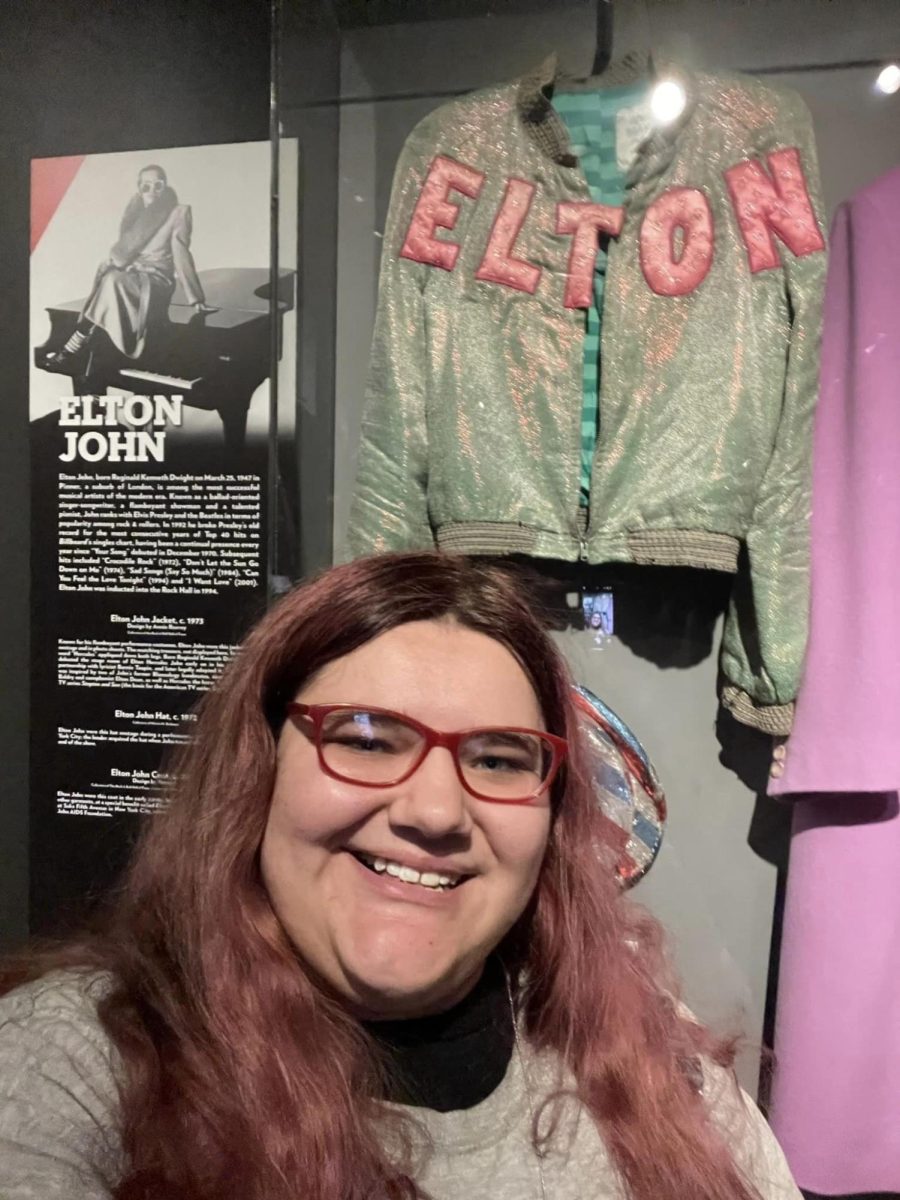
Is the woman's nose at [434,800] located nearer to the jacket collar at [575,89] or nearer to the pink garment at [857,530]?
the pink garment at [857,530]

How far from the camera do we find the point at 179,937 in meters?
0.69

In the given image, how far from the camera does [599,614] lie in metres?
1.15

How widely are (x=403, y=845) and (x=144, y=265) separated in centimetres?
95

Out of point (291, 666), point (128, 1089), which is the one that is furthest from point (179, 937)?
point (291, 666)

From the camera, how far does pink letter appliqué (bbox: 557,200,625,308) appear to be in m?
1.02

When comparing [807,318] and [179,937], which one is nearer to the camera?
[179,937]

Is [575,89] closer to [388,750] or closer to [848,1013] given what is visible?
[388,750]

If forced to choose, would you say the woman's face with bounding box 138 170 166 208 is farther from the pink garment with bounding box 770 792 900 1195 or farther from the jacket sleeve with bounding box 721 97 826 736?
the pink garment with bounding box 770 792 900 1195

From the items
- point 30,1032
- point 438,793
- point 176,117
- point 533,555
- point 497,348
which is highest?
point 176,117

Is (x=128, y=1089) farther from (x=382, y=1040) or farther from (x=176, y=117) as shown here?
(x=176, y=117)

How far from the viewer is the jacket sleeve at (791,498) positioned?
982 mm

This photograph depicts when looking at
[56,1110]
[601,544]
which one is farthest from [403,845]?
[601,544]

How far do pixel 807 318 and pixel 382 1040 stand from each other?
0.89 metres

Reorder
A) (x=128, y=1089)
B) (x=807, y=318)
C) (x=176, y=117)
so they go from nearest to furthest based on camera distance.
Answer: (x=128, y=1089) → (x=807, y=318) → (x=176, y=117)
